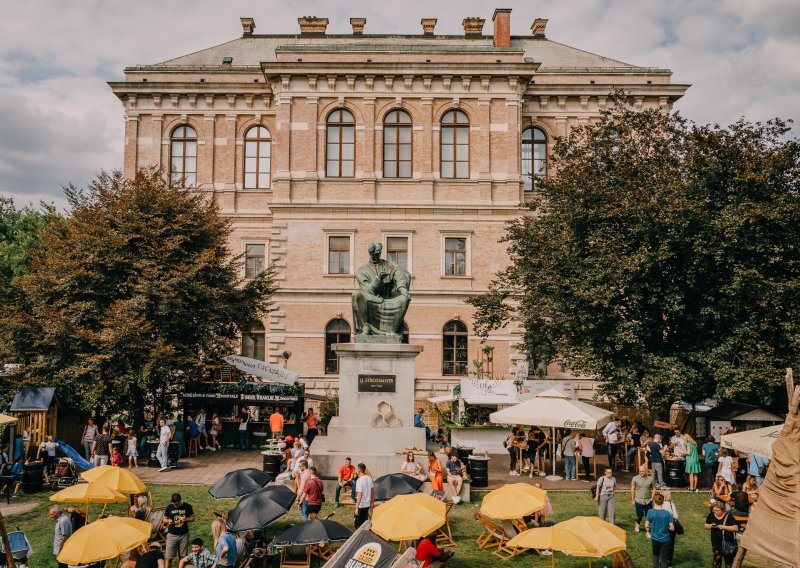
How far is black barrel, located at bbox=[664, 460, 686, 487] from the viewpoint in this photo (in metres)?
18.8

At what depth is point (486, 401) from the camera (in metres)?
24.8

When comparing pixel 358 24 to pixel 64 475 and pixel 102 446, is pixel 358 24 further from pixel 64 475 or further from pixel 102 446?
pixel 64 475

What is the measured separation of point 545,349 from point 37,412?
56.0 feet

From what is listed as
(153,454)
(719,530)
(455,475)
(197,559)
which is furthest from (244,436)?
(719,530)

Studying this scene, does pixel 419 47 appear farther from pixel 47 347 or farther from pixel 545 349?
pixel 47 347

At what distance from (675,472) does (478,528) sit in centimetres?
751

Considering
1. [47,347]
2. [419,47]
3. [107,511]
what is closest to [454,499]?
[107,511]

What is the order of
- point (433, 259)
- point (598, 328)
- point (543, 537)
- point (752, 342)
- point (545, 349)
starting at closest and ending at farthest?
point (543, 537), point (752, 342), point (598, 328), point (545, 349), point (433, 259)

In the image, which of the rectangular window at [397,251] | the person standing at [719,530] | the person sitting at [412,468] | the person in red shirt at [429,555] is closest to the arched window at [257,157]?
the rectangular window at [397,251]

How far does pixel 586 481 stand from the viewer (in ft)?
64.8

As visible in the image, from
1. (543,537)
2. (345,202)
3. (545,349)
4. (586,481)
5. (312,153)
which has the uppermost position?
(312,153)

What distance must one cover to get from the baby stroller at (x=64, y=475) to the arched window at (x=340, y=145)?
20879 millimetres

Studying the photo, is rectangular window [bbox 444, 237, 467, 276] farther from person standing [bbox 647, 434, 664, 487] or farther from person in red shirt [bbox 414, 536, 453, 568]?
person in red shirt [bbox 414, 536, 453, 568]

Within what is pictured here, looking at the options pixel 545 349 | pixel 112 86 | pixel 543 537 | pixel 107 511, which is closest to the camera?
pixel 543 537
